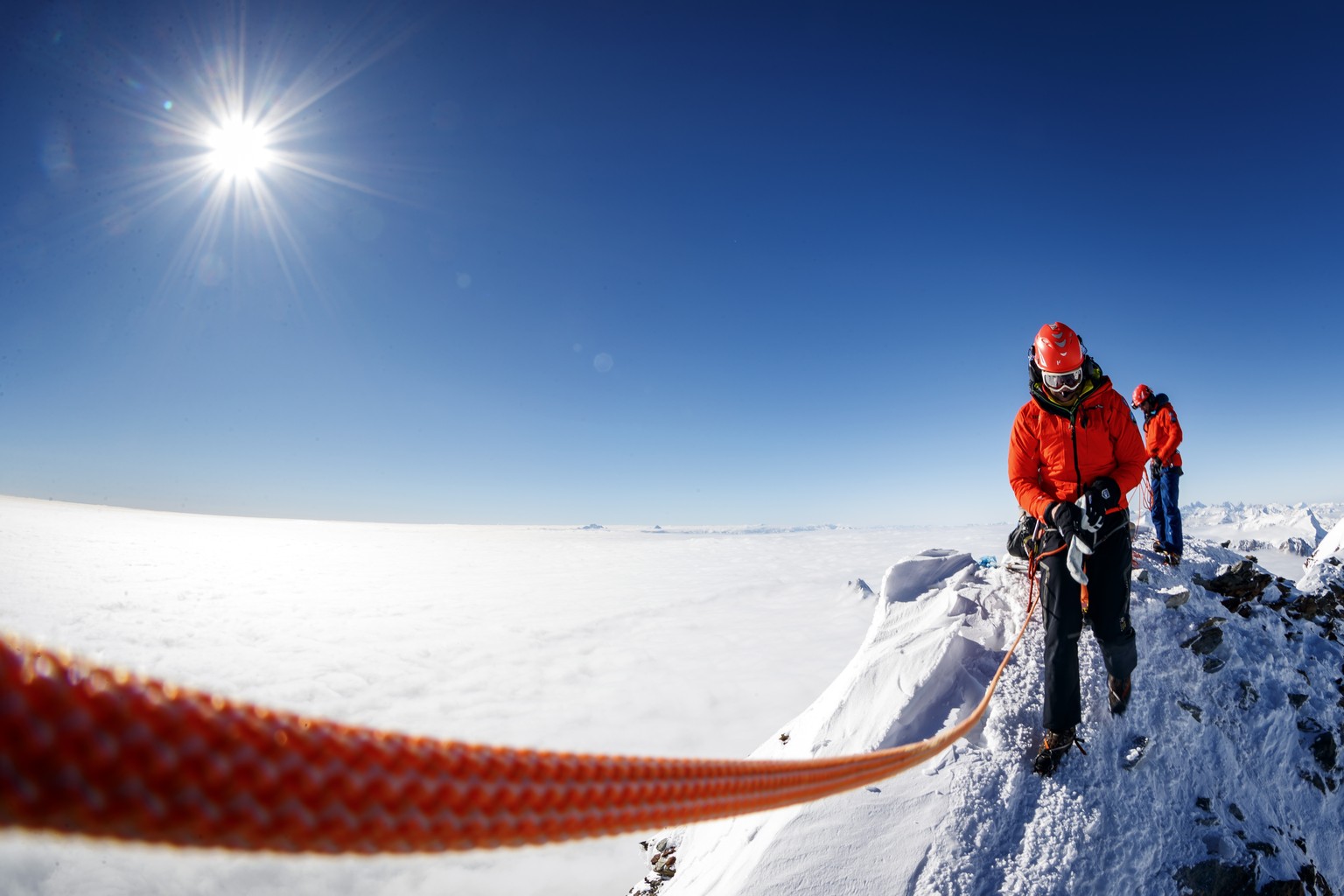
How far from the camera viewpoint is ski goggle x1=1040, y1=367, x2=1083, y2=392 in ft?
11.2

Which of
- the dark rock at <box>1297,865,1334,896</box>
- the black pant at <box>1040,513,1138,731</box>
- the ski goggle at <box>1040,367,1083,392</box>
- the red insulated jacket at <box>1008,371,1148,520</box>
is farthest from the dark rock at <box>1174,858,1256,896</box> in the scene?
the ski goggle at <box>1040,367,1083,392</box>

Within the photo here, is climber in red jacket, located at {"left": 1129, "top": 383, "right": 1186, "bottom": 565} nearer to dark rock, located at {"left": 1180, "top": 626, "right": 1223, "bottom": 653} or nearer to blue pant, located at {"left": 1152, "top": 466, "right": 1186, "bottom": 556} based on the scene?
blue pant, located at {"left": 1152, "top": 466, "right": 1186, "bottom": 556}

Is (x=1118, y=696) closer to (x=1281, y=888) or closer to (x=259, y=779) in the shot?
(x=1281, y=888)

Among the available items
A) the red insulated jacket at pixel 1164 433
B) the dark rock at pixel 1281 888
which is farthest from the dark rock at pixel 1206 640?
the red insulated jacket at pixel 1164 433

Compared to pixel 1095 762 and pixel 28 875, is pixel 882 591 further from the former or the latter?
pixel 28 875

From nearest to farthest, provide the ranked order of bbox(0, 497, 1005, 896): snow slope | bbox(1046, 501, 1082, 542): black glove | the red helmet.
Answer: bbox(1046, 501, 1082, 542): black glove < the red helmet < bbox(0, 497, 1005, 896): snow slope

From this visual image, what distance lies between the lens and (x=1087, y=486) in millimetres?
3336

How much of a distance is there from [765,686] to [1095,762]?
8.68 meters

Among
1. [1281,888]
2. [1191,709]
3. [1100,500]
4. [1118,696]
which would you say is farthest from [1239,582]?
[1100,500]

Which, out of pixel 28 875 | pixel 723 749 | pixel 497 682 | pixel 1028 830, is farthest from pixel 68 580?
pixel 1028 830

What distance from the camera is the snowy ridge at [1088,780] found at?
280 cm

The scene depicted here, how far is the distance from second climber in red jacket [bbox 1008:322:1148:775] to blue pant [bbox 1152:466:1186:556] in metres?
3.18

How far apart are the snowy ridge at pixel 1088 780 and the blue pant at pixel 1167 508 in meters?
1.31

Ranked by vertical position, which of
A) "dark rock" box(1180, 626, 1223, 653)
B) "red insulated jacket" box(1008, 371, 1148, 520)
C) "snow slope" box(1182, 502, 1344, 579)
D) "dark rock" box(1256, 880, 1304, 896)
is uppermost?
"red insulated jacket" box(1008, 371, 1148, 520)
